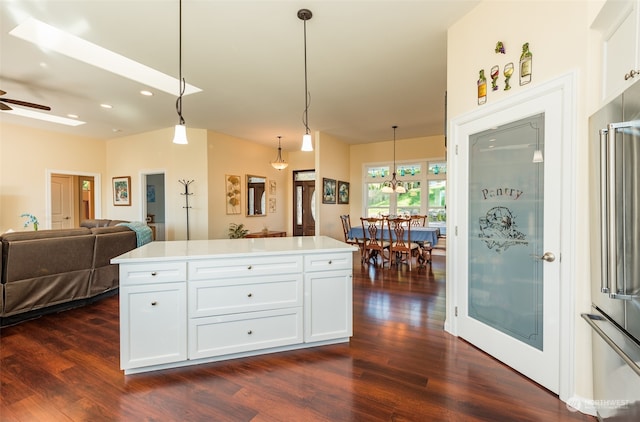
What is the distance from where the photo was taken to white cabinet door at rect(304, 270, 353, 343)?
2387 mm

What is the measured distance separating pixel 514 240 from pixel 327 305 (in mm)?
1551

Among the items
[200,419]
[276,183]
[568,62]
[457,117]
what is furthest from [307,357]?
[276,183]

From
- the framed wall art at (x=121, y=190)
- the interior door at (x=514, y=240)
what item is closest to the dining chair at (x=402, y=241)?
the interior door at (x=514, y=240)

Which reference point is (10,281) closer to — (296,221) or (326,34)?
(326,34)

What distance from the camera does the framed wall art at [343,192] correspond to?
748 cm

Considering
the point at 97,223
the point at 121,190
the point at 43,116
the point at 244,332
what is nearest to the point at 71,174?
the point at 121,190

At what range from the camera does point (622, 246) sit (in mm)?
1233

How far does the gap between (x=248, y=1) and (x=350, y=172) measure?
6.05 meters

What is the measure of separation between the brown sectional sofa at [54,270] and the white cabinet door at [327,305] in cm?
286

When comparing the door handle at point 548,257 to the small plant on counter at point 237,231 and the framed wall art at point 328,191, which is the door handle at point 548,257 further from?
the small plant on counter at point 237,231

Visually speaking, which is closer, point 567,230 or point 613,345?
point 613,345

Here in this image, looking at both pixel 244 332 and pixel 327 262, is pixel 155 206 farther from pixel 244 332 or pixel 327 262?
pixel 327 262

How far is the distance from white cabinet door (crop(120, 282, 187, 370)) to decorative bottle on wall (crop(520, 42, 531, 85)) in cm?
286

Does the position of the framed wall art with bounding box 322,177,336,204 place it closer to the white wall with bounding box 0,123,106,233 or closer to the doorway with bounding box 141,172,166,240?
the doorway with bounding box 141,172,166,240
